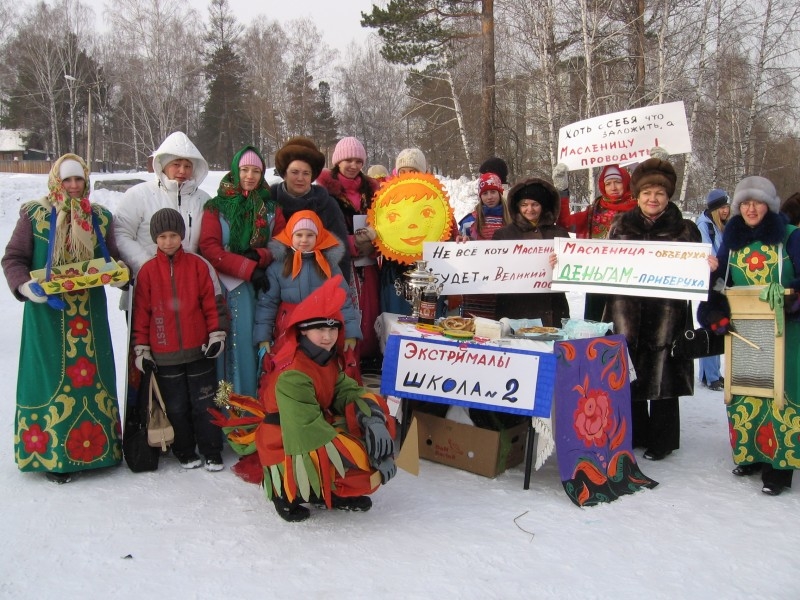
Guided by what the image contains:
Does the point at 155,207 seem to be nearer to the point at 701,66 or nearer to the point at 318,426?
the point at 318,426

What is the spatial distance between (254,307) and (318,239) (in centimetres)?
66

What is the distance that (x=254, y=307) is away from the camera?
4.38 meters

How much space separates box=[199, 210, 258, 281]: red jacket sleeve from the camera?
4172mm

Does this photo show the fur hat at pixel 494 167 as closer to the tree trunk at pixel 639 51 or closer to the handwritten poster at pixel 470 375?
the handwritten poster at pixel 470 375

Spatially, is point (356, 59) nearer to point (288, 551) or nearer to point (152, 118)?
point (152, 118)

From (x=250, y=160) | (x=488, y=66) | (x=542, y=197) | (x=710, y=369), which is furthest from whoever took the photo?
(x=488, y=66)

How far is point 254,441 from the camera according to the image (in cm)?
363

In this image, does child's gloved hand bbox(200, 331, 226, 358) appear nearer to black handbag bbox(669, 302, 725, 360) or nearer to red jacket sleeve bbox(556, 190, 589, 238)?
red jacket sleeve bbox(556, 190, 589, 238)

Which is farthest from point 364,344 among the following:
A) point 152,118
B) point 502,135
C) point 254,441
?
point 152,118

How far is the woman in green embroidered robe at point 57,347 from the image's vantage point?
3879 millimetres

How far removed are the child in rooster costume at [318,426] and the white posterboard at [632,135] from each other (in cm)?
327

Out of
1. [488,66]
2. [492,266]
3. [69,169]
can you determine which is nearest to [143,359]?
[69,169]

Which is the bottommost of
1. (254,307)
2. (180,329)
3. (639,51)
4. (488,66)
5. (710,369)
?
(710,369)

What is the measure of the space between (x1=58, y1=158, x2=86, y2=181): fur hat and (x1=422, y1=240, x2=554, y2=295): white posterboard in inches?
89.8
